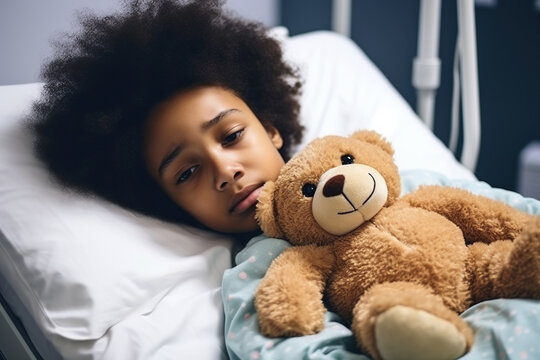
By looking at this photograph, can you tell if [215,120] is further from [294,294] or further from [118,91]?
[294,294]

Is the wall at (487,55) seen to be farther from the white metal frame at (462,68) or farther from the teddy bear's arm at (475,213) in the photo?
the teddy bear's arm at (475,213)

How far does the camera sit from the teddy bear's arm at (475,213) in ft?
2.27

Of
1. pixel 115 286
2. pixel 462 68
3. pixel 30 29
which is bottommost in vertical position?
pixel 115 286

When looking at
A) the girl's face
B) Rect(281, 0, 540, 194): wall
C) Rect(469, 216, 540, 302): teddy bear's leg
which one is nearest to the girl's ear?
the girl's face

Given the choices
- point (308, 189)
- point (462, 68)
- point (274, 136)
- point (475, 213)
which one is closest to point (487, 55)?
point (462, 68)

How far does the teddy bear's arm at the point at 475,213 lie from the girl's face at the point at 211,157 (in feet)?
0.83

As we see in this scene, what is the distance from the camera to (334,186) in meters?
0.64

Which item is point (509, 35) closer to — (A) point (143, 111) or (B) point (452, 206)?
(B) point (452, 206)

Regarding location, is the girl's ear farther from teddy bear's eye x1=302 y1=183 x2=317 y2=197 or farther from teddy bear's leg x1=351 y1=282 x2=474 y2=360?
teddy bear's leg x1=351 y1=282 x2=474 y2=360

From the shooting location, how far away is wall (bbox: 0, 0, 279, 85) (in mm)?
1074

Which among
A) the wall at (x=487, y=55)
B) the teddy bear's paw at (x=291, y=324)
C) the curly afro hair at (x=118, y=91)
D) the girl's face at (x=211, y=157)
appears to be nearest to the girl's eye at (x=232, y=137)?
the girl's face at (x=211, y=157)

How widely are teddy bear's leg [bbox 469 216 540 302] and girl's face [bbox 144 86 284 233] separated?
0.35m

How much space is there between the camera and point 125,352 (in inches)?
27.7

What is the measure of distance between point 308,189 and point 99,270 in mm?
334
